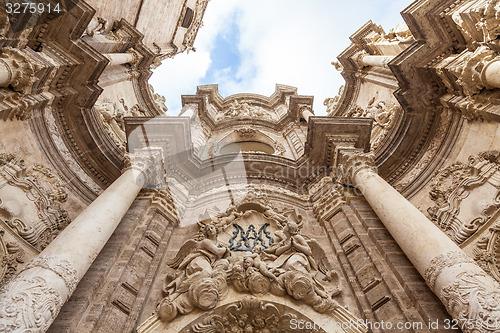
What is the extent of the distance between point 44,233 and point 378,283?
6.81 metres

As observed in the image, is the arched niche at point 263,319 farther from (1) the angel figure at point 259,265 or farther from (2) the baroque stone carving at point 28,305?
(2) the baroque stone carving at point 28,305

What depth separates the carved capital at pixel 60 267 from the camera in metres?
5.39

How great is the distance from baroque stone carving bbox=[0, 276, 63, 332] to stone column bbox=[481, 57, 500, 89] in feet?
30.4

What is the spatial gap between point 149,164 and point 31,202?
9.05 ft

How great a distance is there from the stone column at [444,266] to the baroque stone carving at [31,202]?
23.2 ft

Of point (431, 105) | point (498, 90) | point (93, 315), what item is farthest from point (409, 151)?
point (93, 315)

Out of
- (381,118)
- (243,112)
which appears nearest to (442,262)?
(381,118)

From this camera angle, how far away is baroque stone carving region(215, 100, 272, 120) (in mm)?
22469

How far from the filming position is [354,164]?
31.6 ft

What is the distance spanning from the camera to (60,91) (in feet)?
34.3

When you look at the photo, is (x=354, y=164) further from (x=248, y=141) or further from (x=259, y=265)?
(x=248, y=141)

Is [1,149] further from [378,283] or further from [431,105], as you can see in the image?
[431,105]

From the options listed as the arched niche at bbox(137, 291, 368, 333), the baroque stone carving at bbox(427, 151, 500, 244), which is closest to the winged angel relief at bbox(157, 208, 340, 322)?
the arched niche at bbox(137, 291, 368, 333)

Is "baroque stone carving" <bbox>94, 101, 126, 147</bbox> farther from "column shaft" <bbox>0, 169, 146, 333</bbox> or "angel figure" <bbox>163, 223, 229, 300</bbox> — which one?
"angel figure" <bbox>163, 223, 229, 300</bbox>
